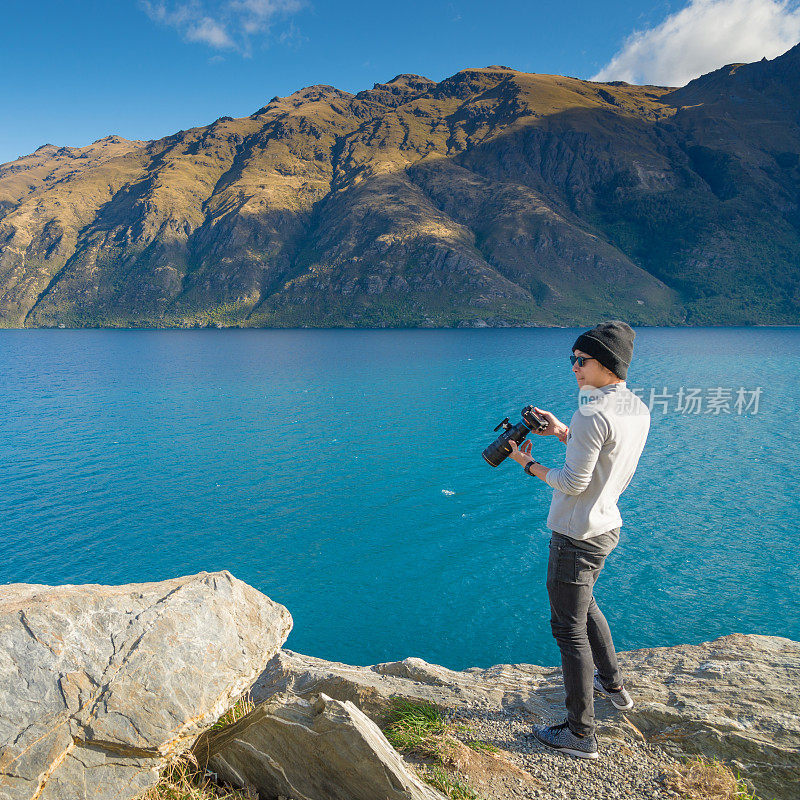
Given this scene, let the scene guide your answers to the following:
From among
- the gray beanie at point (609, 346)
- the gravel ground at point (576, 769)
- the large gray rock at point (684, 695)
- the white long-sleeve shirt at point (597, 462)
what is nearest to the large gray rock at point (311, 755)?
the gravel ground at point (576, 769)

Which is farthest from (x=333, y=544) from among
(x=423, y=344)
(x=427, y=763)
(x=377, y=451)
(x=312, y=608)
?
(x=423, y=344)

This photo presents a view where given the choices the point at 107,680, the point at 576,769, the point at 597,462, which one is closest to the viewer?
the point at 107,680

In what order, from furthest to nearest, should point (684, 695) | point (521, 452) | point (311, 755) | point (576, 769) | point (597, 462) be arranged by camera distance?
point (684, 695) < point (521, 452) < point (576, 769) < point (597, 462) < point (311, 755)

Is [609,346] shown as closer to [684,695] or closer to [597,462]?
[597,462]

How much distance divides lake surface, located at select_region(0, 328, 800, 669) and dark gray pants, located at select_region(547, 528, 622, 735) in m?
8.67

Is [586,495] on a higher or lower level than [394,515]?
higher

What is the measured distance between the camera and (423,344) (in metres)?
119

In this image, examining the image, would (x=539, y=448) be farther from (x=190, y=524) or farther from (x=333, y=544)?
(x=190, y=524)

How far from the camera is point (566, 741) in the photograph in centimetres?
497

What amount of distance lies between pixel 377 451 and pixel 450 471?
5887 millimetres

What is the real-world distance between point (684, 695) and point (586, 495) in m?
3.41

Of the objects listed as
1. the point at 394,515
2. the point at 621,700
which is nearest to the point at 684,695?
the point at 621,700

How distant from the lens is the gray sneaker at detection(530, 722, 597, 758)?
4.86 metres

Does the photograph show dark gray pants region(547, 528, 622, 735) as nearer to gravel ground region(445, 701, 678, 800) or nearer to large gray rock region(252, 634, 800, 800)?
gravel ground region(445, 701, 678, 800)
